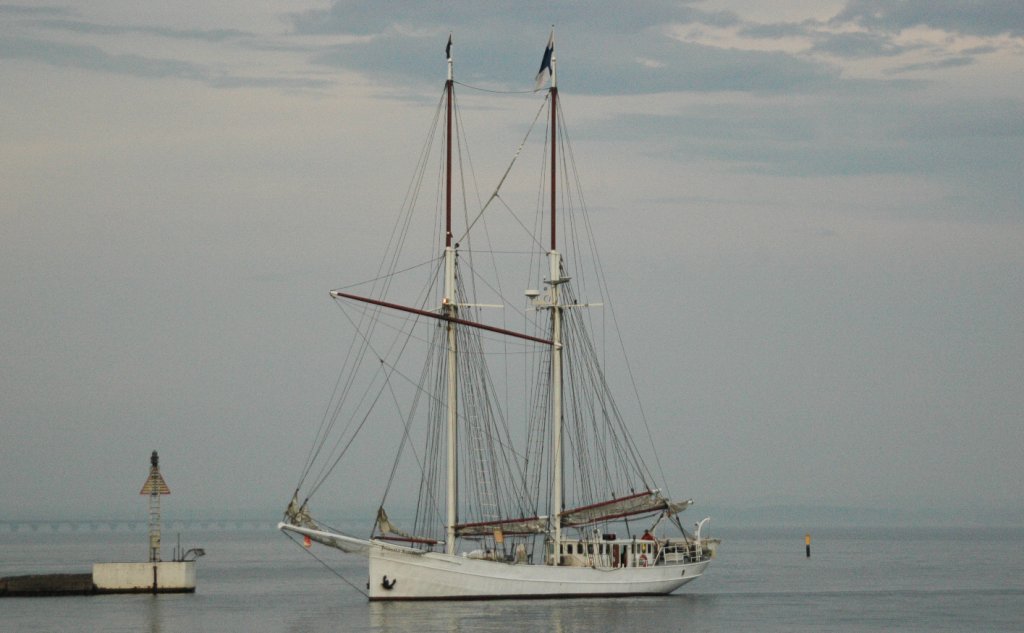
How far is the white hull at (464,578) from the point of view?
270 ft

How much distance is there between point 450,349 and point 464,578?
1365 cm

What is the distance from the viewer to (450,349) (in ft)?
286

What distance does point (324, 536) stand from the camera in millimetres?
81625

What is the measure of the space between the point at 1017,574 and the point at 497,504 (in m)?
77.0

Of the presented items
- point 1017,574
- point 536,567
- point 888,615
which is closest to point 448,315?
point 536,567

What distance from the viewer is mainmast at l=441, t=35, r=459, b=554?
8469 cm

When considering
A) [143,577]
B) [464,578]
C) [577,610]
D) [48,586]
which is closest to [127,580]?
[143,577]

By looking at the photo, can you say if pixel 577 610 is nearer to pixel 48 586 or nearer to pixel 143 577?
pixel 143 577

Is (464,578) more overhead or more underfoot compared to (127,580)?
more overhead

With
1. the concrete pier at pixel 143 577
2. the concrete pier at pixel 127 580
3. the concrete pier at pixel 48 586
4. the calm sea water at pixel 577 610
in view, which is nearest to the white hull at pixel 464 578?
the calm sea water at pixel 577 610

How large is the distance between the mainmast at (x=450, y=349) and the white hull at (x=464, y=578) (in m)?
2.23

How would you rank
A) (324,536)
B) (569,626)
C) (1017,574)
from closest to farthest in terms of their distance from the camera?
(569,626) → (324,536) → (1017,574)

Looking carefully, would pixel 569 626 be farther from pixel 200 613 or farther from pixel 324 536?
pixel 200 613

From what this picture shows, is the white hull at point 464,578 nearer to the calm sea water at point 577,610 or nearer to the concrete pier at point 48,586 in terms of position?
the calm sea water at point 577,610
